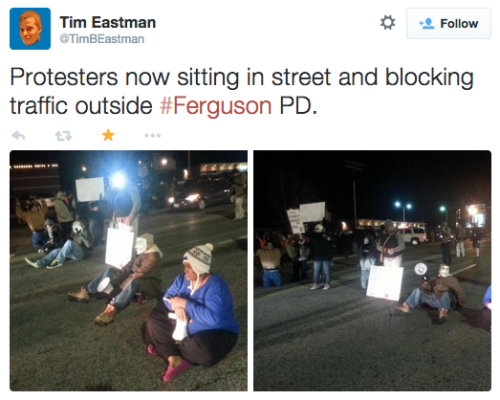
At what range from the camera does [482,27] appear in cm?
316

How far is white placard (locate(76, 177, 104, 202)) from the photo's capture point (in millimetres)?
3829

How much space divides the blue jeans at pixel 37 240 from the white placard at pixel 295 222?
2799 millimetres

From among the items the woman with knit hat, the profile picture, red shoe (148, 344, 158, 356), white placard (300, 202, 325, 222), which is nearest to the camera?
the profile picture

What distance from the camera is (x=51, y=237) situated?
4660 mm

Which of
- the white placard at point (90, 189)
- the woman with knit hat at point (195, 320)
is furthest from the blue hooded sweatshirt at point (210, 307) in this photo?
the white placard at point (90, 189)

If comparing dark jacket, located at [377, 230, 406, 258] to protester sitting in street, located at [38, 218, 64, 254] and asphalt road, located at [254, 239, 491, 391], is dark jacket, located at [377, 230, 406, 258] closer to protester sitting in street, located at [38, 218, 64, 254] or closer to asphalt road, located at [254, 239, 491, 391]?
asphalt road, located at [254, 239, 491, 391]

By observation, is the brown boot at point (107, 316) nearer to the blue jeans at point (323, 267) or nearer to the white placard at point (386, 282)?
the white placard at point (386, 282)

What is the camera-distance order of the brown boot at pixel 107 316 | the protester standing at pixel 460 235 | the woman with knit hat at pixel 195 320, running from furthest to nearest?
1. the protester standing at pixel 460 235
2. the brown boot at pixel 107 316
3. the woman with knit hat at pixel 195 320

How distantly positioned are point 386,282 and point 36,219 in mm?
3803

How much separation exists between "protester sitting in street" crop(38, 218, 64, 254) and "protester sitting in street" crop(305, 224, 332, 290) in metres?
3.02

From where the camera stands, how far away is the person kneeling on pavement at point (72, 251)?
4219 millimetres

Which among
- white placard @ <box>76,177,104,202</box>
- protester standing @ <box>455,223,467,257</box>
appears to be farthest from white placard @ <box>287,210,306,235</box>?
protester standing @ <box>455,223,467,257</box>

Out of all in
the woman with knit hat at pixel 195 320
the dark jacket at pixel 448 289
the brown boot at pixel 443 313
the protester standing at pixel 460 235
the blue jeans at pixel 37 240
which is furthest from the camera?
the protester standing at pixel 460 235

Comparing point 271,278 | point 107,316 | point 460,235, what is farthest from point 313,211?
point 460,235
